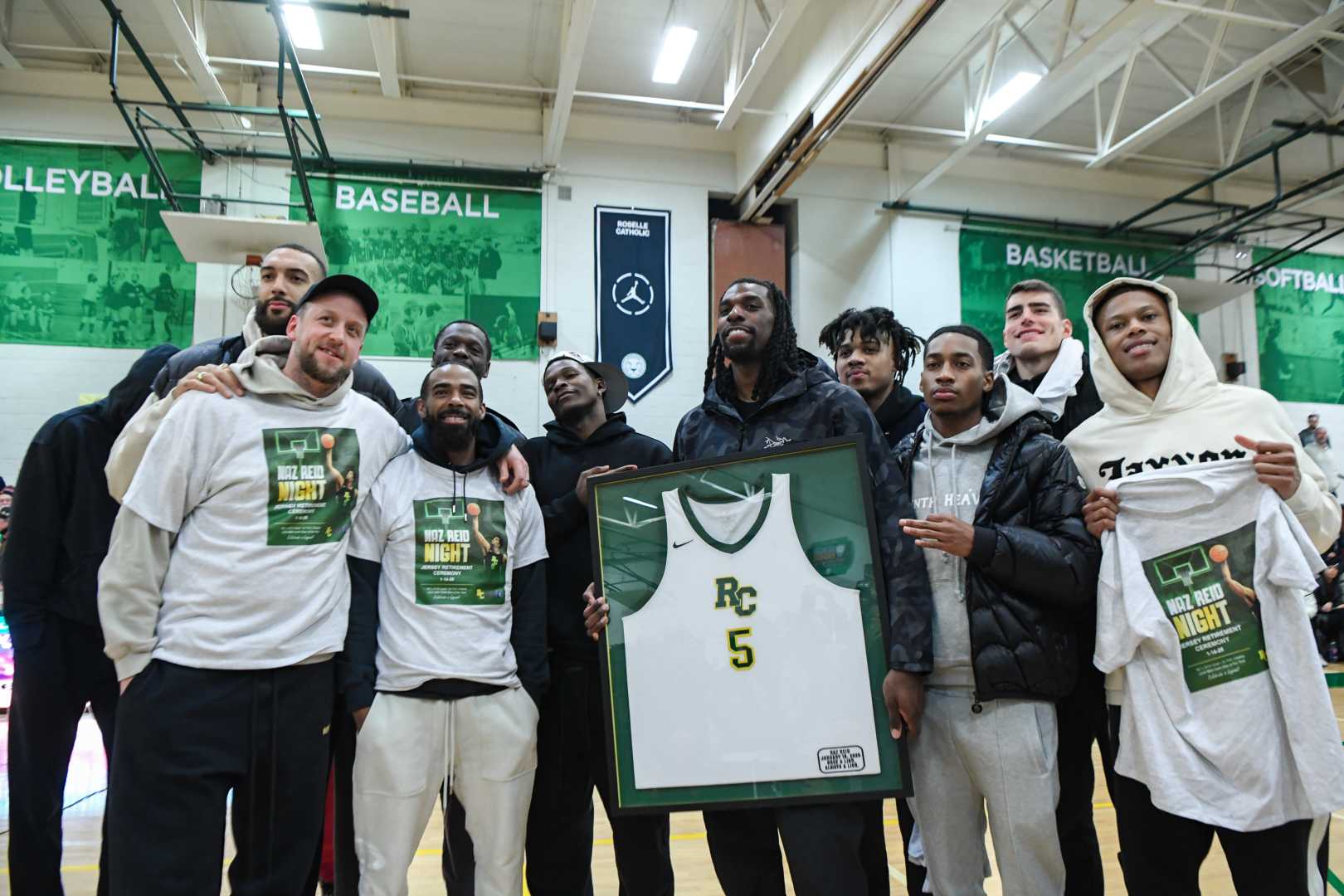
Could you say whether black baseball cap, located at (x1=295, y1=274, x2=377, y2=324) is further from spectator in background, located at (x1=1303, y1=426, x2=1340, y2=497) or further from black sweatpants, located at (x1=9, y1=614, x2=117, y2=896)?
spectator in background, located at (x1=1303, y1=426, x2=1340, y2=497)

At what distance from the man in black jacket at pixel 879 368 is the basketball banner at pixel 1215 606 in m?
1.24

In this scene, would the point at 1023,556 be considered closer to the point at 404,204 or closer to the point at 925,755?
the point at 925,755

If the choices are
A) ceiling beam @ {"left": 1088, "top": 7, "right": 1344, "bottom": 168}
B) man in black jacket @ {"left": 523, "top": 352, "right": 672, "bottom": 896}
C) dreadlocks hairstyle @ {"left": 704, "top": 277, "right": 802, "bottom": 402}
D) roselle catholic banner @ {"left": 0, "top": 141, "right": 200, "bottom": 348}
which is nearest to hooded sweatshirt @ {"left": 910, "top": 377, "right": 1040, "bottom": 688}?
dreadlocks hairstyle @ {"left": 704, "top": 277, "right": 802, "bottom": 402}

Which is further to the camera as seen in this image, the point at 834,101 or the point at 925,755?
the point at 834,101

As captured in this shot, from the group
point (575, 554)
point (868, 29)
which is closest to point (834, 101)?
point (868, 29)

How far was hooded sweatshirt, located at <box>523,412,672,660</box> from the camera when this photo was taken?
2701 mm

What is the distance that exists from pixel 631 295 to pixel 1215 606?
27.1 ft

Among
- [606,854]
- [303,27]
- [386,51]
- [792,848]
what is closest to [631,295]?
[386,51]

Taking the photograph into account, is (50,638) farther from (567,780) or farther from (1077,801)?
(1077,801)

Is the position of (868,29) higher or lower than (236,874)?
higher

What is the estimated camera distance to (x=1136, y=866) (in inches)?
81.2

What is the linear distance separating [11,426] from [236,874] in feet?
28.7

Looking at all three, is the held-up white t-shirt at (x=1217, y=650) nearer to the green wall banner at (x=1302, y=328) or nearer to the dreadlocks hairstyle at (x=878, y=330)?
the dreadlocks hairstyle at (x=878, y=330)

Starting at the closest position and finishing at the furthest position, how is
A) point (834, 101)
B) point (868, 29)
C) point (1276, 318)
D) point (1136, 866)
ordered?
1. point (1136, 866)
2. point (868, 29)
3. point (834, 101)
4. point (1276, 318)
